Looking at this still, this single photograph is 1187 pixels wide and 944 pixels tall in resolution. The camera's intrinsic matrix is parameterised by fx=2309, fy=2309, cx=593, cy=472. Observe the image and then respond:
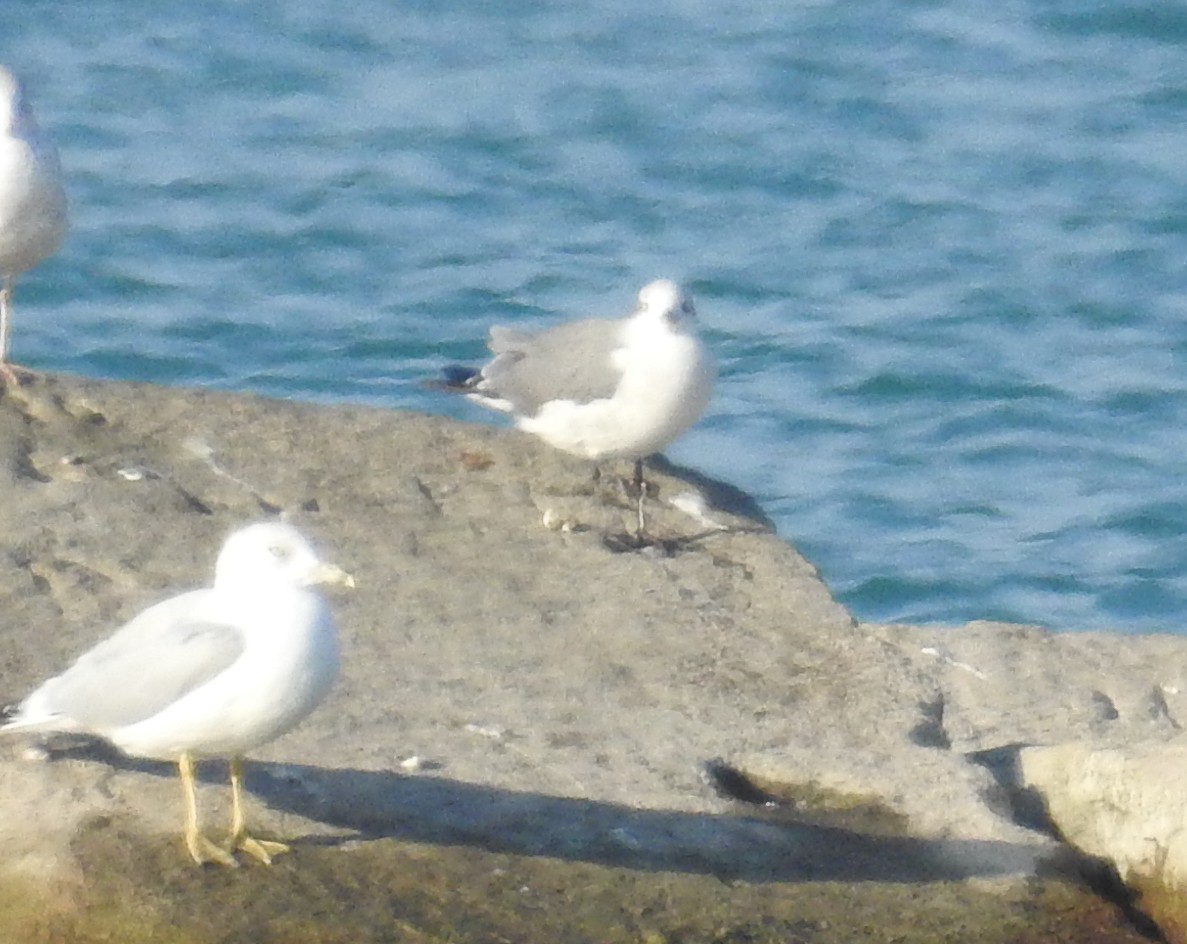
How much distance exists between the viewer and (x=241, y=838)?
511 centimetres

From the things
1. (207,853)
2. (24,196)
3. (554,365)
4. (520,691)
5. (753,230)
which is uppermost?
(24,196)

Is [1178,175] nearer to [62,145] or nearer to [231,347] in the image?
[231,347]

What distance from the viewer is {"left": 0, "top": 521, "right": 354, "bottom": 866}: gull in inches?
196

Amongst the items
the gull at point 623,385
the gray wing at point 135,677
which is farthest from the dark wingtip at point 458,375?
the gray wing at point 135,677

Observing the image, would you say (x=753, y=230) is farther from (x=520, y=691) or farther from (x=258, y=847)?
(x=258, y=847)

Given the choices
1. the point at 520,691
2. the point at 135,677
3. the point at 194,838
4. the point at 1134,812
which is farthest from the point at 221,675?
the point at 1134,812

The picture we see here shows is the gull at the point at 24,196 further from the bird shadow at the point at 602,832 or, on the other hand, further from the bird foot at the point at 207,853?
the bird foot at the point at 207,853

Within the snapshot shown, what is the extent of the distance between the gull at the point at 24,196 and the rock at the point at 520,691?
85 cm

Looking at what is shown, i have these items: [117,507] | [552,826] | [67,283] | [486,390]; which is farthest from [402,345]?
[552,826]

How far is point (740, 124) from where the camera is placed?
14.3 m

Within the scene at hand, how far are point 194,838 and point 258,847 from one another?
14 centimetres

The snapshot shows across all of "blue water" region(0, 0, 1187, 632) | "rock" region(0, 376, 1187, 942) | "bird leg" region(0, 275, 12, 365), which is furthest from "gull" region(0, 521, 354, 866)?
"blue water" region(0, 0, 1187, 632)

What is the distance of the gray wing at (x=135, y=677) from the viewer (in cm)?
506

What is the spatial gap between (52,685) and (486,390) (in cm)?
363
